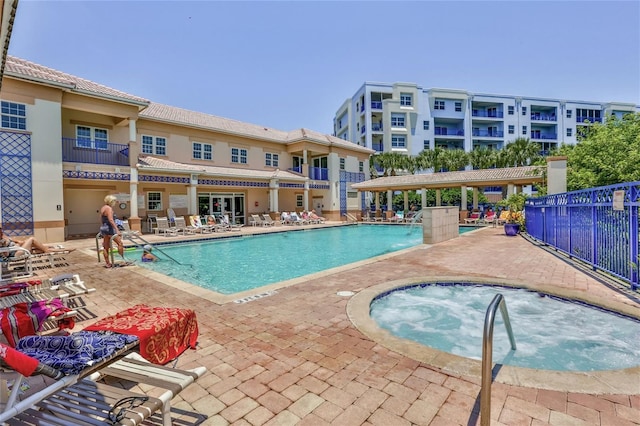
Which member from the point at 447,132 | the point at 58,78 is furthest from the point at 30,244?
the point at 447,132

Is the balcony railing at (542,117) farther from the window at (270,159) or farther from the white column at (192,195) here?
the white column at (192,195)

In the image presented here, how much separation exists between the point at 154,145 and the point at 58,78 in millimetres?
Answer: 5859

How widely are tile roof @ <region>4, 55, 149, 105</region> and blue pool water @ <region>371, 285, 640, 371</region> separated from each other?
16.3 metres

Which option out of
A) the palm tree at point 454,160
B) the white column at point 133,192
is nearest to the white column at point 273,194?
the white column at point 133,192

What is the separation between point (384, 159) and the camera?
34.3m

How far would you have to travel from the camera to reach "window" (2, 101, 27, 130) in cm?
1232

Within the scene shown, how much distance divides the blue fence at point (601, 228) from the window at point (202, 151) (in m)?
19.5

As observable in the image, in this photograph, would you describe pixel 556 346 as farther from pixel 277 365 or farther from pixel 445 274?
pixel 277 365

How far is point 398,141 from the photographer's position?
42375 millimetres

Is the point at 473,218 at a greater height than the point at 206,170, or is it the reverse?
the point at 206,170

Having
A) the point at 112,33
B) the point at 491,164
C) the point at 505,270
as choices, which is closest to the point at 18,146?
the point at 112,33

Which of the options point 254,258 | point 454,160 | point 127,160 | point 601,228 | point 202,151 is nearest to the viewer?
point 601,228

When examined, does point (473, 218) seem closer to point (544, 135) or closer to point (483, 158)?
point (483, 158)

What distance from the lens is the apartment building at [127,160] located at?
1275 cm
